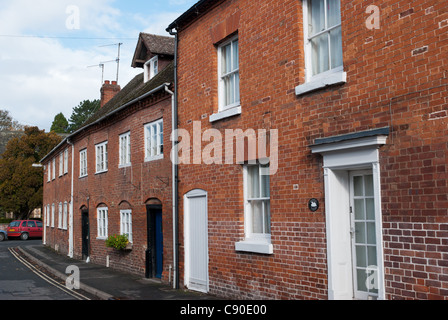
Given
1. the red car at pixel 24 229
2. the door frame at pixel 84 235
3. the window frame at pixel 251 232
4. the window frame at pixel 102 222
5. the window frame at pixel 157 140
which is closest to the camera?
the window frame at pixel 251 232

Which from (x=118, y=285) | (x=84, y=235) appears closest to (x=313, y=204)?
(x=118, y=285)

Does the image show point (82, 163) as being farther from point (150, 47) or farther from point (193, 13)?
point (193, 13)

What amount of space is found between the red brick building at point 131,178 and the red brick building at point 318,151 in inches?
77.2

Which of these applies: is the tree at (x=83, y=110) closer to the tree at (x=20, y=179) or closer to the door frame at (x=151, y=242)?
the tree at (x=20, y=179)

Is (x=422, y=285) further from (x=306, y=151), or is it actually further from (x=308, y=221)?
(x=306, y=151)

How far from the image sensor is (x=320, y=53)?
8.30 metres

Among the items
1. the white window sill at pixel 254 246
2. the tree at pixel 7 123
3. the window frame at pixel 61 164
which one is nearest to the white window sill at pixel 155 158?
the white window sill at pixel 254 246

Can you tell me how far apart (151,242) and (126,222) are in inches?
99.0

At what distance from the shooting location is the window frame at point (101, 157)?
1900cm

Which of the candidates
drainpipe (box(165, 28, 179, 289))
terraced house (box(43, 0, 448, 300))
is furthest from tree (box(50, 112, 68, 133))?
drainpipe (box(165, 28, 179, 289))

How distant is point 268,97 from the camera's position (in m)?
9.17

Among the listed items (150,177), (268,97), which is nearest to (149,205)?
(150,177)

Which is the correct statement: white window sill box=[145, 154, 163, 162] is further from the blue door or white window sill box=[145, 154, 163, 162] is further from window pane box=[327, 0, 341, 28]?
window pane box=[327, 0, 341, 28]

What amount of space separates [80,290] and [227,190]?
5631mm
